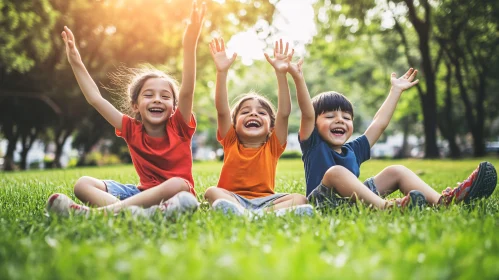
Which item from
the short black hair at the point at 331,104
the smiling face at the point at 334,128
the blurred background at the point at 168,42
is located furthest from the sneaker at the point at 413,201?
the blurred background at the point at 168,42

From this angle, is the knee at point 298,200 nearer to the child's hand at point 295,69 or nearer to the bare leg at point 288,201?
the bare leg at point 288,201

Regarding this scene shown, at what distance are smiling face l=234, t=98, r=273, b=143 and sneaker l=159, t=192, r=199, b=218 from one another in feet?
3.88

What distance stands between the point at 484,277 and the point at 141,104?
10.6 feet

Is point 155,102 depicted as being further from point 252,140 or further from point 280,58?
point 280,58

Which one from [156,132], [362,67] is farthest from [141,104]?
[362,67]

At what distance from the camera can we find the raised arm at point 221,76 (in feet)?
13.1

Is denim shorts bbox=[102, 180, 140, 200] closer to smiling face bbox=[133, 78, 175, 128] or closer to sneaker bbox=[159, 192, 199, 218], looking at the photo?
smiling face bbox=[133, 78, 175, 128]

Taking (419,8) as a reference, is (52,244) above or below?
below

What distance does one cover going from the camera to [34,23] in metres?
15.5

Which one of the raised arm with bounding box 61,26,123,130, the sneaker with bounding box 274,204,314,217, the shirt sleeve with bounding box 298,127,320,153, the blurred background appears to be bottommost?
the sneaker with bounding box 274,204,314,217

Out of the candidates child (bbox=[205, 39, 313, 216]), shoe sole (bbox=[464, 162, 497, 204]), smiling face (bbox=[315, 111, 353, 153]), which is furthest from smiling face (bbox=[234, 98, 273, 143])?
shoe sole (bbox=[464, 162, 497, 204])

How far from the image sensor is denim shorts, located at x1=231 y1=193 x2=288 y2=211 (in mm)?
3943

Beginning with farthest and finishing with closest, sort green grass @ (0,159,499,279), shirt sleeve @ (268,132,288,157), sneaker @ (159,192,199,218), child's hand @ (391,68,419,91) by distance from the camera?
child's hand @ (391,68,419,91) < shirt sleeve @ (268,132,288,157) < sneaker @ (159,192,199,218) < green grass @ (0,159,499,279)

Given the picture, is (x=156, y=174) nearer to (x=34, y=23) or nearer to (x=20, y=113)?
(x=34, y=23)
